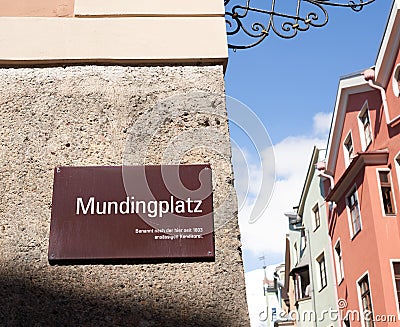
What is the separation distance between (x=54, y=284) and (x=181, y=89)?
1.09 m

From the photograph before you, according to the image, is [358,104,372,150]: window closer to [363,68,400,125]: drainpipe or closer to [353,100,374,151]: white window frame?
[353,100,374,151]: white window frame

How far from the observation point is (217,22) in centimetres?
298

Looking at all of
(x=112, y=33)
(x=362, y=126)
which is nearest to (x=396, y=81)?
(x=362, y=126)

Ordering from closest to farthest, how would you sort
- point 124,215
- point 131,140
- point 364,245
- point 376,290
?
point 124,215 < point 131,140 < point 376,290 < point 364,245

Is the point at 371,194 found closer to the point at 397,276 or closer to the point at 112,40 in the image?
the point at 397,276

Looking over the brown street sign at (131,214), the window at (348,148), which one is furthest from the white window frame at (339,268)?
the brown street sign at (131,214)

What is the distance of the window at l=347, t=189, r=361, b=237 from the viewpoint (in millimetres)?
15433

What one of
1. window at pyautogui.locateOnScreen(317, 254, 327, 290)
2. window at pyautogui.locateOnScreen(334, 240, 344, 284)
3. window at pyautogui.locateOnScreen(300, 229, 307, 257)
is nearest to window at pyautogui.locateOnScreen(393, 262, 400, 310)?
window at pyautogui.locateOnScreen(334, 240, 344, 284)

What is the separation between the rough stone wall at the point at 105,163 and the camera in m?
2.33

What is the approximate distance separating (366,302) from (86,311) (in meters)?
13.4

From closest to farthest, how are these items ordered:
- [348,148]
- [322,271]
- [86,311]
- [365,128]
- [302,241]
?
1. [86,311]
2. [365,128]
3. [348,148]
4. [322,271]
5. [302,241]

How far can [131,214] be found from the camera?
247cm

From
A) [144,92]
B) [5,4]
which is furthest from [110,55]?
[5,4]

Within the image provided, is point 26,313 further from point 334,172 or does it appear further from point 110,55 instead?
point 334,172
